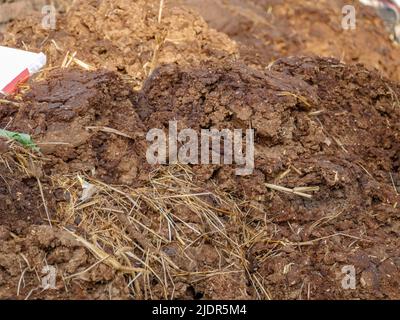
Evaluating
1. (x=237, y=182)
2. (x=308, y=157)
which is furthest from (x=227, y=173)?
(x=308, y=157)

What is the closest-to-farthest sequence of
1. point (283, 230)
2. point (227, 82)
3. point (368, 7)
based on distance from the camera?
1. point (283, 230)
2. point (227, 82)
3. point (368, 7)

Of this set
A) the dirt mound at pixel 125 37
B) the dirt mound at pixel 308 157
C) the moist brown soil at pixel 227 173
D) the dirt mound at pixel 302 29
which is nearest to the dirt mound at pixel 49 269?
the moist brown soil at pixel 227 173

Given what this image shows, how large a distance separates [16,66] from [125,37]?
2.60ft

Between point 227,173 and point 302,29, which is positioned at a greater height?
point 227,173

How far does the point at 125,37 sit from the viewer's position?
4.47m

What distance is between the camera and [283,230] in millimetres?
3340

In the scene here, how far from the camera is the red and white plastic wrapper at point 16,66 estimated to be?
377 centimetres

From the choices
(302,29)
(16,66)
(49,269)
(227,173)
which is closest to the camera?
(49,269)

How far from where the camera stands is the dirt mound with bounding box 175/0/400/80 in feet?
17.5

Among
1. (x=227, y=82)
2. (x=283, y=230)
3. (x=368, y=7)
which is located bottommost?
(x=368, y=7)

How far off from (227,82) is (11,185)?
3.96ft

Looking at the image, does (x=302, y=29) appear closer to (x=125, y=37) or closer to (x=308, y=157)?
(x=125, y=37)
